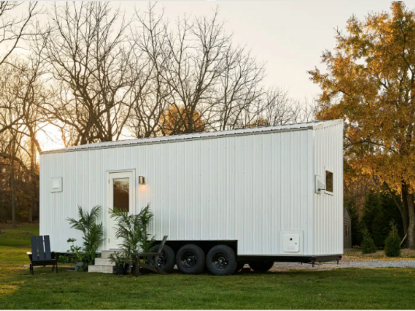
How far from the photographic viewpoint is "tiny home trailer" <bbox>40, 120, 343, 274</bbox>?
12766 millimetres

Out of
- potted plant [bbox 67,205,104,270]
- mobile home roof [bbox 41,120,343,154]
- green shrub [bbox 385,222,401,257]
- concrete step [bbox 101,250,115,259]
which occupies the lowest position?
green shrub [bbox 385,222,401,257]

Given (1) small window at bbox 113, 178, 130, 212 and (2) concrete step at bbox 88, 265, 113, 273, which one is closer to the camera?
(2) concrete step at bbox 88, 265, 113, 273

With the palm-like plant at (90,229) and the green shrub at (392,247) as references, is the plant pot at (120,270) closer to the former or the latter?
the palm-like plant at (90,229)

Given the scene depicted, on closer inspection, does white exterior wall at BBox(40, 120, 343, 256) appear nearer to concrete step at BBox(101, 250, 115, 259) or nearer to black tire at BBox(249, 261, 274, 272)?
concrete step at BBox(101, 250, 115, 259)

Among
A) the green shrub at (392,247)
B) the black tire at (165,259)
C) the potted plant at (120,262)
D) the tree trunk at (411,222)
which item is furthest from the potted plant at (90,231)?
the tree trunk at (411,222)

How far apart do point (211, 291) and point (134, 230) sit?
4.69 meters

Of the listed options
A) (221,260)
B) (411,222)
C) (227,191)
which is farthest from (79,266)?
(411,222)

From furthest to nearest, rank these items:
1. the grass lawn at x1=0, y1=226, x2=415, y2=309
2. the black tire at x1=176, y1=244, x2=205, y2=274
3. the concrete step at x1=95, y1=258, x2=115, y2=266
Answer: the concrete step at x1=95, y1=258, x2=115, y2=266
the black tire at x1=176, y1=244, x2=205, y2=274
the grass lawn at x1=0, y1=226, x2=415, y2=309

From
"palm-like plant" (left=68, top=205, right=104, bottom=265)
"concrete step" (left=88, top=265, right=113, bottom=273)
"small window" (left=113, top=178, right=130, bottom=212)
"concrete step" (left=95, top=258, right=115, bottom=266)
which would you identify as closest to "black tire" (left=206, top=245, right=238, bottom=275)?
"concrete step" (left=88, top=265, right=113, bottom=273)

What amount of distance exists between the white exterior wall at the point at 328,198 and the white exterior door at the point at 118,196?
15.8 feet

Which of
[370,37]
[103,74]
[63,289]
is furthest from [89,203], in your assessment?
[370,37]

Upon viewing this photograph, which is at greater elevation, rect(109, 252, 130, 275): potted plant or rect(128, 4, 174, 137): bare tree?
rect(128, 4, 174, 137): bare tree

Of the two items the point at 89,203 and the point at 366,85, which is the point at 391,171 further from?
the point at 89,203

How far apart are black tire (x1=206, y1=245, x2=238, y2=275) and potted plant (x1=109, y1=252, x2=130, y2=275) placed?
1.89 meters
